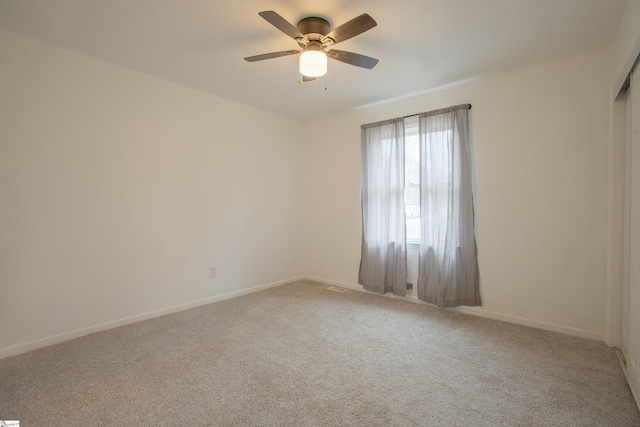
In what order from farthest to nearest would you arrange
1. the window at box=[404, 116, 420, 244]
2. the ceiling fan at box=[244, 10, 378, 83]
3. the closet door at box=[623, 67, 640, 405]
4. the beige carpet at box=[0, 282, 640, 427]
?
the window at box=[404, 116, 420, 244] → the ceiling fan at box=[244, 10, 378, 83] → the closet door at box=[623, 67, 640, 405] → the beige carpet at box=[0, 282, 640, 427]

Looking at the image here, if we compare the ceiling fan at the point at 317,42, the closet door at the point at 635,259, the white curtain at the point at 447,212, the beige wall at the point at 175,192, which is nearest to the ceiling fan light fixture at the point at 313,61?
the ceiling fan at the point at 317,42

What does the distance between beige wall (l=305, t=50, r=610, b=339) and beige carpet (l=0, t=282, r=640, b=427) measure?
34cm

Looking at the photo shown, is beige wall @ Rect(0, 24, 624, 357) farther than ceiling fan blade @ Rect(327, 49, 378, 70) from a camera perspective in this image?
Yes

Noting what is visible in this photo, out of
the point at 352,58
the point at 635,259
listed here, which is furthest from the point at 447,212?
the point at 352,58

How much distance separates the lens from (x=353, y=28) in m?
1.95

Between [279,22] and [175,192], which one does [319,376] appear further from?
[175,192]

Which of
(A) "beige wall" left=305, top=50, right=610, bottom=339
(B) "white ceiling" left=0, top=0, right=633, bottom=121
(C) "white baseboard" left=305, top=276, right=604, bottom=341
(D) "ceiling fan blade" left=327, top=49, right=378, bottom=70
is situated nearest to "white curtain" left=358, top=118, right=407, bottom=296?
(C) "white baseboard" left=305, top=276, right=604, bottom=341

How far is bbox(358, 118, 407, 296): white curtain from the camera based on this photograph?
372cm

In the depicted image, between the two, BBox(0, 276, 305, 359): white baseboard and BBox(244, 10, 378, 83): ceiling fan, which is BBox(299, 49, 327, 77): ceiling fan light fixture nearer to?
BBox(244, 10, 378, 83): ceiling fan

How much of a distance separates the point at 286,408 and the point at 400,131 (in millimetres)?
3145

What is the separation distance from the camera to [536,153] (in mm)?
2859

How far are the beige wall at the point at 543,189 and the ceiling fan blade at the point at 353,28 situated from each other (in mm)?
1837

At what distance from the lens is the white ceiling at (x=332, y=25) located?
204 cm

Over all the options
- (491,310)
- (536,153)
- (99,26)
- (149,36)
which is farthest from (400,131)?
(99,26)
